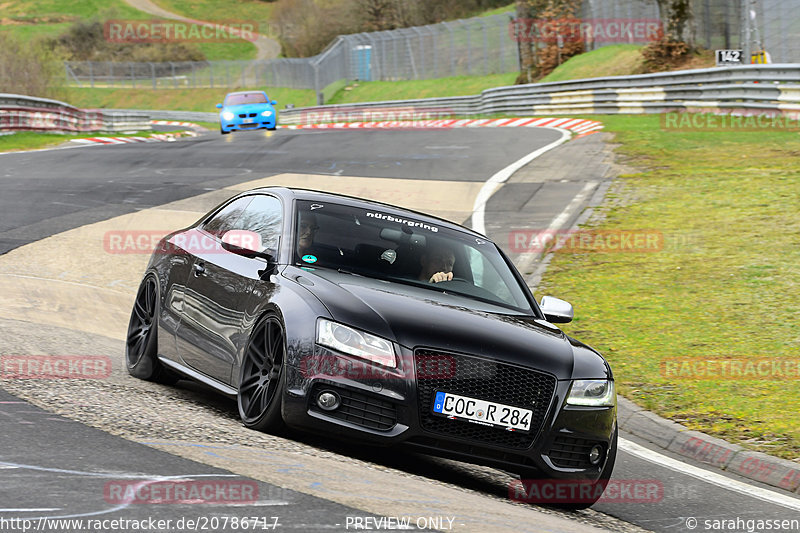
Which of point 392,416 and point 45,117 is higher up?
point 45,117

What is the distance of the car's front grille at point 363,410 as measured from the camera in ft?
18.7

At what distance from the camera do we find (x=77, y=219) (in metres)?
15.9

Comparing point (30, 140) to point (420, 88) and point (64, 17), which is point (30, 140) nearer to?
point (420, 88)

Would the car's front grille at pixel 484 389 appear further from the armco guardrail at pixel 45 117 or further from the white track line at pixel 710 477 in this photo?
the armco guardrail at pixel 45 117

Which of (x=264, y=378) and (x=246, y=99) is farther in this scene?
(x=246, y=99)

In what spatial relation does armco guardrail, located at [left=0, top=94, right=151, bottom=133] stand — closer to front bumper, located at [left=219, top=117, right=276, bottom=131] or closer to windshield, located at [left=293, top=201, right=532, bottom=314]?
front bumper, located at [left=219, top=117, right=276, bottom=131]

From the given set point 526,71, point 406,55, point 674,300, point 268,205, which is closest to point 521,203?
point 674,300

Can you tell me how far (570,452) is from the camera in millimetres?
6086

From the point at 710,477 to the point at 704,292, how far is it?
526 cm

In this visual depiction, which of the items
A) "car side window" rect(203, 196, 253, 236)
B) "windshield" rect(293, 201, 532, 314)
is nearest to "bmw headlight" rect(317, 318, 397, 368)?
"windshield" rect(293, 201, 532, 314)

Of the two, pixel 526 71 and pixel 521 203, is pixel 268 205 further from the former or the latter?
pixel 526 71

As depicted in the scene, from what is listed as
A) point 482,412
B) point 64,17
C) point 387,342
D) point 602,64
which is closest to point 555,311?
point 482,412

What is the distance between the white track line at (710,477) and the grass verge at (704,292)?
0.53 metres

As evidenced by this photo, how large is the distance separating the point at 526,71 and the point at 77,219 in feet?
128
